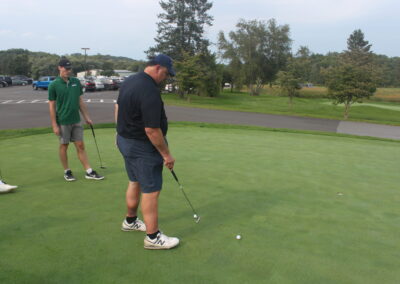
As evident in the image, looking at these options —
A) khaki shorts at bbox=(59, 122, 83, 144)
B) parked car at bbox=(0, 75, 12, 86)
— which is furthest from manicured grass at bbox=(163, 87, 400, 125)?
parked car at bbox=(0, 75, 12, 86)

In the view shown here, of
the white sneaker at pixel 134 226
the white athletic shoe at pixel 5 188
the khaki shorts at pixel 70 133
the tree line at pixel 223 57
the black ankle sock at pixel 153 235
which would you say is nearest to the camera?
the black ankle sock at pixel 153 235

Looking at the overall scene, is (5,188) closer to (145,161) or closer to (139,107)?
(145,161)

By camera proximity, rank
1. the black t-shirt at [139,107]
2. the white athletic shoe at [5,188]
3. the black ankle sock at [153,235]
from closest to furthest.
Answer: the black t-shirt at [139,107], the black ankle sock at [153,235], the white athletic shoe at [5,188]

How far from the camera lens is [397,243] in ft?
11.6

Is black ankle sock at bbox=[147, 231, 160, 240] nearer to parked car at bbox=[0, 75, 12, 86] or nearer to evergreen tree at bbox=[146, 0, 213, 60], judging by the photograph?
evergreen tree at bbox=[146, 0, 213, 60]

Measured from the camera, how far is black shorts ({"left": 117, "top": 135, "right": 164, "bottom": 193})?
332cm

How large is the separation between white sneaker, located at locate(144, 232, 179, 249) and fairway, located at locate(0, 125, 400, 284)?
8 centimetres

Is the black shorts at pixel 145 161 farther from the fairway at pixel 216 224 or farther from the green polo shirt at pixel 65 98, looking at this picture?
the green polo shirt at pixel 65 98

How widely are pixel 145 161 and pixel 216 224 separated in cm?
112

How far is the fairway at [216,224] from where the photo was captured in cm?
285

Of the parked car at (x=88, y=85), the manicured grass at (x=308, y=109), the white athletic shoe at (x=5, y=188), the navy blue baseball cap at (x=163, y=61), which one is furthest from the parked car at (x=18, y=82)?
the navy blue baseball cap at (x=163, y=61)

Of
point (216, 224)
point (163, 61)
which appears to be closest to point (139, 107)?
point (163, 61)

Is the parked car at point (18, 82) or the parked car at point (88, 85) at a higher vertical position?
the parked car at point (88, 85)

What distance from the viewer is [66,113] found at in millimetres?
5504
